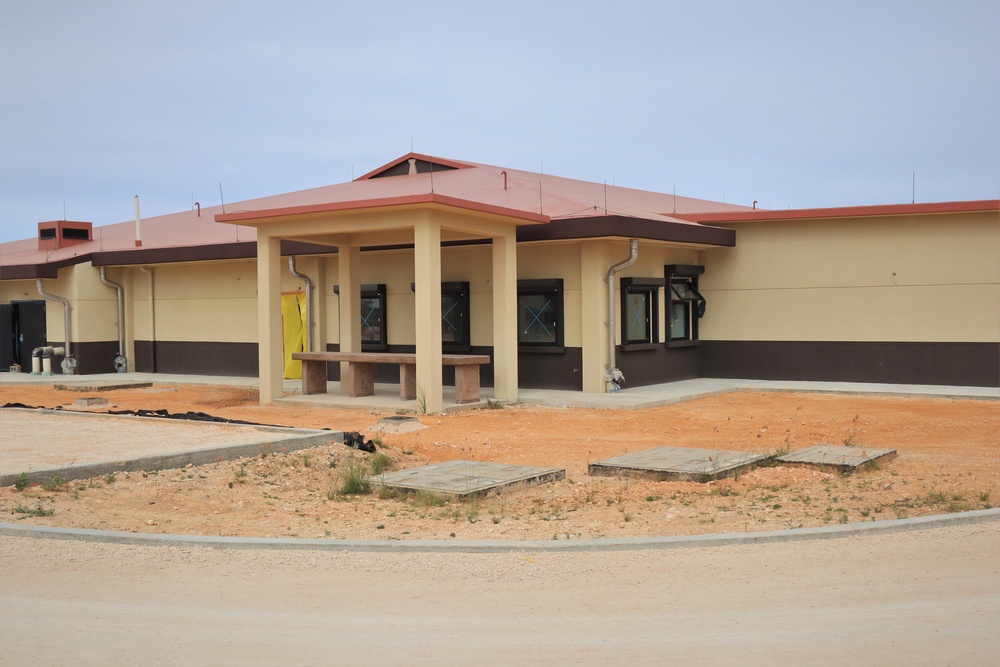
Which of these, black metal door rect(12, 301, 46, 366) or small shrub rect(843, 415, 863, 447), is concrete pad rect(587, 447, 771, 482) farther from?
black metal door rect(12, 301, 46, 366)

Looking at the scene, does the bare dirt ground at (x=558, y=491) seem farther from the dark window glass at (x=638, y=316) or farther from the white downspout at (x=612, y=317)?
the dark window glass at (x=638, y=316)

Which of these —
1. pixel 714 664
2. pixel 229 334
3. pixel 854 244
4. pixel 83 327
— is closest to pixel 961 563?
pixel 714 664

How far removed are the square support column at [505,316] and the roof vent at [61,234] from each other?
54.0ft

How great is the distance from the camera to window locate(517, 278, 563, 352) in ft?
59.0

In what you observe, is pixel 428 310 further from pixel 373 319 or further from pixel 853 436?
pixel 853 436

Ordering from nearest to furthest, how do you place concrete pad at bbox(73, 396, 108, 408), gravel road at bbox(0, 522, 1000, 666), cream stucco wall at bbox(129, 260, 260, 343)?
gravel road at bbox(0, 522, 1000, 666) < concrete pad at bbox(73, 396, 108, 408) < cream stucco wall at bbox(129, 260, 260, 343)

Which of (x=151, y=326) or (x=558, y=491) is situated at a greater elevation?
(x=151, y=326)

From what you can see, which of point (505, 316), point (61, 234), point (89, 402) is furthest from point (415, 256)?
point (61, 234)

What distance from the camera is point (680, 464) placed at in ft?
31.5

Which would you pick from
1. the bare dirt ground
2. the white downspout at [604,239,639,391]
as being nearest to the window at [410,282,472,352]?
the white downspout at [604,239,639,391]

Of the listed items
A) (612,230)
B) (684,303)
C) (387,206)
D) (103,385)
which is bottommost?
(103,385)

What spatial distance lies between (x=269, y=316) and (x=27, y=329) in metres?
11.6

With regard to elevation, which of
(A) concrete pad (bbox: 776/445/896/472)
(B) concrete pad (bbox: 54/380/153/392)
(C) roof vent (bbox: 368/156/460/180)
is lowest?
(A) concrete pad (bbox: 776/445/896/472)

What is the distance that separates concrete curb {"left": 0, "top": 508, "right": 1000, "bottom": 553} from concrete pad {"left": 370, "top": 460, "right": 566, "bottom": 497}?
197cm
